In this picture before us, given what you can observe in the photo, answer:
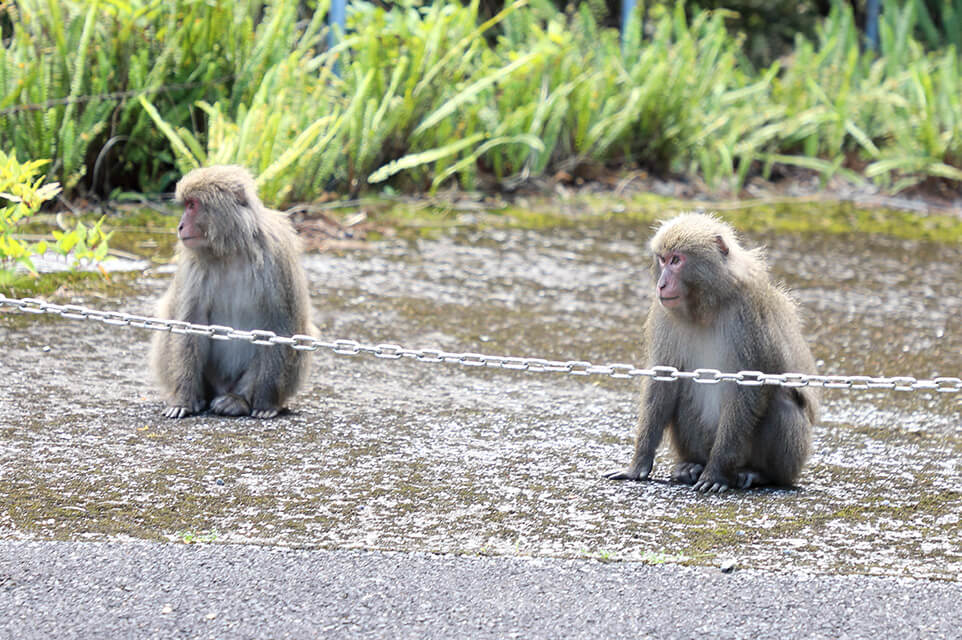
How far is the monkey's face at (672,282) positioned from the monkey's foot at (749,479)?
2.22 feet

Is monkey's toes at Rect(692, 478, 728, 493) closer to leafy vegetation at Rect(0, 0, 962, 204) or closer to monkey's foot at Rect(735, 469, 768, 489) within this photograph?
monkey's foot at Rect(735, 469, 768, 489)

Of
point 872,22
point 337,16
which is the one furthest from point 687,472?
point 872,22

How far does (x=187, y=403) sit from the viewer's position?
18.3 ft

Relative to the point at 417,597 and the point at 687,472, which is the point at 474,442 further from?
the point at 417,597

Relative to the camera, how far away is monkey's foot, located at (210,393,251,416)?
18.4ft

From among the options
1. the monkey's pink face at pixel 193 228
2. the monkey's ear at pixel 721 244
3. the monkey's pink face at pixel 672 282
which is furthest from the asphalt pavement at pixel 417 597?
the monkey's pink face at pixel 193 228

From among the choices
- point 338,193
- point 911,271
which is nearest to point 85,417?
point 338,193

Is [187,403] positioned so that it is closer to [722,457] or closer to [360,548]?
[360,548]

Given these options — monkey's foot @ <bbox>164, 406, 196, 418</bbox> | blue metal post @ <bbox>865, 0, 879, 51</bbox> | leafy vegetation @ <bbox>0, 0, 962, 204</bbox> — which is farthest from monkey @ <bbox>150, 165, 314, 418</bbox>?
blue metal post @ <bbox>865, 0, 879, 51</bbox>

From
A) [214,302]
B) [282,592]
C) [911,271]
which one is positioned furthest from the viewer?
[911,271]

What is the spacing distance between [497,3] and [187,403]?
9.26 m

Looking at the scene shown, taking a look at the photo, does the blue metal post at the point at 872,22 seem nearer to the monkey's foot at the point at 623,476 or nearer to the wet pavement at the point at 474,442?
the wet pavement at the point at 474,442

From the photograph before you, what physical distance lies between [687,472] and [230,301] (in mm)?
2075

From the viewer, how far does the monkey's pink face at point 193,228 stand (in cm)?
555
